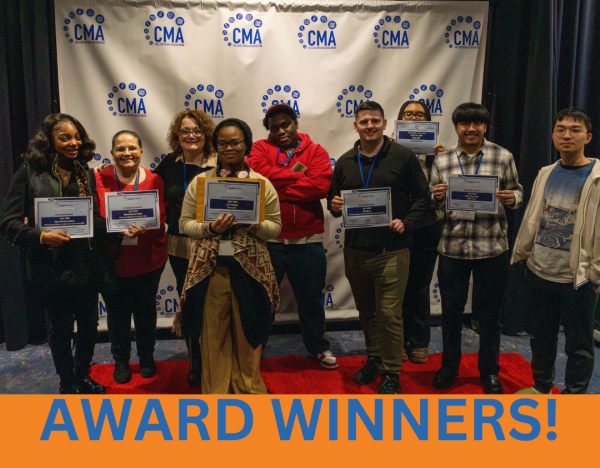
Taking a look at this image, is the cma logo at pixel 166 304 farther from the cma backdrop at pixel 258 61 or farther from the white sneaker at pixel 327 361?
the white sneaker at pixel 327 361

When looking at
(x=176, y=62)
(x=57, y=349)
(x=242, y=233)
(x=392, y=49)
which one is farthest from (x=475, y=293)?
(x=176, y=62)

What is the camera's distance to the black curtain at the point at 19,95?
3.04 m

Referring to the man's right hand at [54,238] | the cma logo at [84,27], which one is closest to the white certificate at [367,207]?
the man's right hand at [54,238]

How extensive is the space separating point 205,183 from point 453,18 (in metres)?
2.72

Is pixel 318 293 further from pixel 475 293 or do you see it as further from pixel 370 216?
pixel 475 293

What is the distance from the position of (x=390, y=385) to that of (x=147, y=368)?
1665 mm

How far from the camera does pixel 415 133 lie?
103 inches

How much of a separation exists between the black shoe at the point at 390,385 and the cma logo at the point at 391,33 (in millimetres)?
2597

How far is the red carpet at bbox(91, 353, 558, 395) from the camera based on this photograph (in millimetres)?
2545

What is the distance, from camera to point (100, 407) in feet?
6.18

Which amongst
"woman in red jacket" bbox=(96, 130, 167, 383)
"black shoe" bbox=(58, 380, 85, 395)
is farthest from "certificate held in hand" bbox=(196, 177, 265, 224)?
"black shoe" bbox=(58, 380, 85, 395)

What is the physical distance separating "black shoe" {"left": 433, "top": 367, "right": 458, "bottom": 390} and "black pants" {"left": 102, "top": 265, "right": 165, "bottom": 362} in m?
1.94

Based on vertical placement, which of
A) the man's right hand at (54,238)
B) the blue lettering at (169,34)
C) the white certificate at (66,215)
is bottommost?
the man's right hand at (54,238)

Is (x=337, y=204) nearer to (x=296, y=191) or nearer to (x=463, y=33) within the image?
(x=296, y=191)
